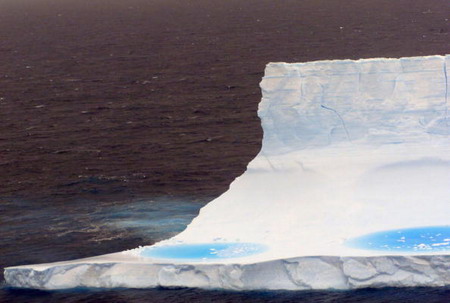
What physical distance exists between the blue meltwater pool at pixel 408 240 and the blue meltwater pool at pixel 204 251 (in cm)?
230

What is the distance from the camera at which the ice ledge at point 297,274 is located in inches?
A: 967

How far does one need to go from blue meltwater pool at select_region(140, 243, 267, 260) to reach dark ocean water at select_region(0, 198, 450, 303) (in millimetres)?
1199

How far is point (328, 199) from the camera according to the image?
28094mm

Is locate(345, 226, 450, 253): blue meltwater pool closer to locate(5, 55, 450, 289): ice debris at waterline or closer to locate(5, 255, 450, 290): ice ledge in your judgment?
locate(5, 55, 450, 289): ice debris at waterline

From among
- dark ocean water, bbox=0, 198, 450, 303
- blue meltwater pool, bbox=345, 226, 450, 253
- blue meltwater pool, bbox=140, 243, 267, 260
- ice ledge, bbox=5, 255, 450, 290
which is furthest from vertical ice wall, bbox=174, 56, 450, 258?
dark ocean water, bbox=0, 198, 450, 303

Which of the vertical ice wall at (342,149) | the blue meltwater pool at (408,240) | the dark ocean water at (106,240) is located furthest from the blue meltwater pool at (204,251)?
the blue meltwater pool at (408,240)

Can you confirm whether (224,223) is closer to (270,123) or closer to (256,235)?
(256,235)

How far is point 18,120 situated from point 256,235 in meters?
24.0

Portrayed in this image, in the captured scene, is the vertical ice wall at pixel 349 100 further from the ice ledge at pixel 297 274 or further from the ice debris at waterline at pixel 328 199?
the ice ledge at pixel 297 274

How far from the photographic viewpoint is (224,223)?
28.1 metres

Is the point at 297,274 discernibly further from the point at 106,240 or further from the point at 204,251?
the point at 106,240

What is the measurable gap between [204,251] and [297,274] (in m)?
2.67

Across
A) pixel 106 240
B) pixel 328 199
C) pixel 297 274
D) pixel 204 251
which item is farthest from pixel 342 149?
pixel 106 240

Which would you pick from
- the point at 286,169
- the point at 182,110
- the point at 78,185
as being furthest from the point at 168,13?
the point at 286,169
